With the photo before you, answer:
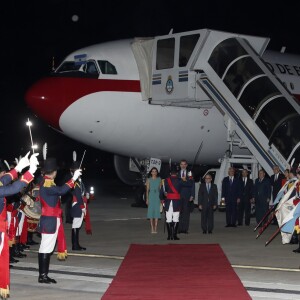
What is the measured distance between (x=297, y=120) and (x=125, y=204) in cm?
1028

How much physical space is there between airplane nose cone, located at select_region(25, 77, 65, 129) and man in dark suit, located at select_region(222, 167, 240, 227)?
555 centimetres

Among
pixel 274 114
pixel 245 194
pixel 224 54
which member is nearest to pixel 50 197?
pixel 245 194

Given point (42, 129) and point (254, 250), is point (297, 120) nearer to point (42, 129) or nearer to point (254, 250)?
point (254, 250)

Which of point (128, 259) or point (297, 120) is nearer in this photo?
point (128, 259)

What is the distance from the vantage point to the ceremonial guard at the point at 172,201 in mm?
16953

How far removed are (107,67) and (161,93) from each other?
190cm

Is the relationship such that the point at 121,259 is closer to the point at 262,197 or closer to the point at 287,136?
the point at 262,197

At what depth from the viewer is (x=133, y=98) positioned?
23.1 m

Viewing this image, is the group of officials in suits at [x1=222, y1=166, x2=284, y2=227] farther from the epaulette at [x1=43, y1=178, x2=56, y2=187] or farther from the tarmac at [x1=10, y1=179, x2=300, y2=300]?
the epaulette at [x1=43, y1=178, x2=56, y2=187]

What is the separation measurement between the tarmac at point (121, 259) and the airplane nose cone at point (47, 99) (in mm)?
3506

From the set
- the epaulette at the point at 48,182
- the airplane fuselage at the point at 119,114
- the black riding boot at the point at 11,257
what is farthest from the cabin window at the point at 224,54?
the epaulette at the point at 48,182

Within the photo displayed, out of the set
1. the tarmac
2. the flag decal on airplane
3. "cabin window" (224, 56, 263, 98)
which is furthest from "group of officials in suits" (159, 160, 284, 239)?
the flag decal on airplane

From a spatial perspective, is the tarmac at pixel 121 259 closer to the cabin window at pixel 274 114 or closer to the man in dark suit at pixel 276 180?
the man in dark suit at pixel 276 180

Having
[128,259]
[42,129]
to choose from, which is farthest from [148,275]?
[42,129]
